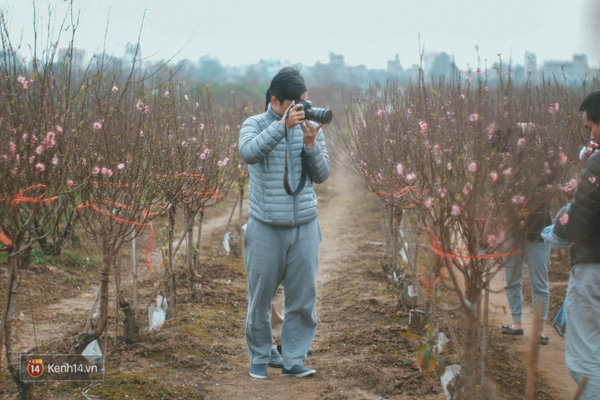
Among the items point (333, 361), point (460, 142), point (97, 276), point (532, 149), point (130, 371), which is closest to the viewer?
point (532, 149)

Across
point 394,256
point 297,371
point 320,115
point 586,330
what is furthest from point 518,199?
point 394,256

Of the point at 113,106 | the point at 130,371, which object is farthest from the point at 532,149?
the point at 130,371

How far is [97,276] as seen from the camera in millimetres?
9078

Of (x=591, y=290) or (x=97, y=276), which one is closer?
(x=591, y=290)

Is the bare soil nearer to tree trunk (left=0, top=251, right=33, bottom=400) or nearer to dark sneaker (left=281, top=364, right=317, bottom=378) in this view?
dark sneaker (left=281, top=364, right=317, bottom=378)

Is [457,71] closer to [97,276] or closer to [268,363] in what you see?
[268,363]

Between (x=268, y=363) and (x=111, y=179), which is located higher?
(x=111, y=179)

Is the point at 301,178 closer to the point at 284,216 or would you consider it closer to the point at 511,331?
the point at 284,216

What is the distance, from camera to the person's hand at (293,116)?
4.02 m

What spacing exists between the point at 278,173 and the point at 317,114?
0.54 meters

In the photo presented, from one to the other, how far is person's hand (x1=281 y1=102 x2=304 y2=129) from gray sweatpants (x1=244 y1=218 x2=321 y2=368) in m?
0.75

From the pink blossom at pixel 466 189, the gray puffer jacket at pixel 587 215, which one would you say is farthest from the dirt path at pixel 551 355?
the pink blossom at pixel 466 189

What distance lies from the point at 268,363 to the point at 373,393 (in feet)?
3.08

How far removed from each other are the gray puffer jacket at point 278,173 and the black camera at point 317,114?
219mm
